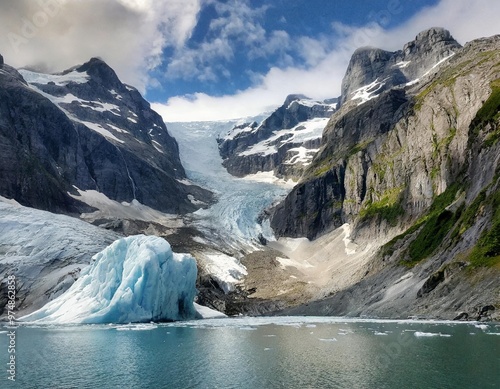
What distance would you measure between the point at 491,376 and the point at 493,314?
28.0 meters

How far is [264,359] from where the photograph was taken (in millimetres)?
32250

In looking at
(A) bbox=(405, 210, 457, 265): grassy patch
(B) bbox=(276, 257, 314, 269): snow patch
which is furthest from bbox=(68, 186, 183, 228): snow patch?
(A) bbox=(405, 210, 457, 265): grassy patch

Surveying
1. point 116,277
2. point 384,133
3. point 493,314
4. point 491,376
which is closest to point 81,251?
point 116,277

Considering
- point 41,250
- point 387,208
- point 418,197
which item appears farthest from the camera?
point 387,208

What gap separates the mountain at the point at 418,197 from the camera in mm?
62688

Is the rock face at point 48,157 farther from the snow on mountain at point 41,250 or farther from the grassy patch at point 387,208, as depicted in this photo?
the grassy patch at point 387,208

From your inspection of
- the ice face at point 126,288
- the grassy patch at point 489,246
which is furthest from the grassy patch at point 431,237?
the ice face at point 126,288

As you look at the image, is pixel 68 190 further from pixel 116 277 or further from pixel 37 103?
pixel 116 277

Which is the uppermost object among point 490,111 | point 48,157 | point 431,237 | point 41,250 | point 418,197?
point 48,157

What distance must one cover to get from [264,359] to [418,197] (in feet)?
321

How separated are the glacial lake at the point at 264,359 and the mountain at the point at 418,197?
17952 mm

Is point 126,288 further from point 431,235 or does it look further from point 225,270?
point 225,270

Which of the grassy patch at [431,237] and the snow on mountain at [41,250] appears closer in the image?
the snow on mountain at [41,250]

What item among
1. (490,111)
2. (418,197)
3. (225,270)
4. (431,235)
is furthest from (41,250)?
(418,197)
